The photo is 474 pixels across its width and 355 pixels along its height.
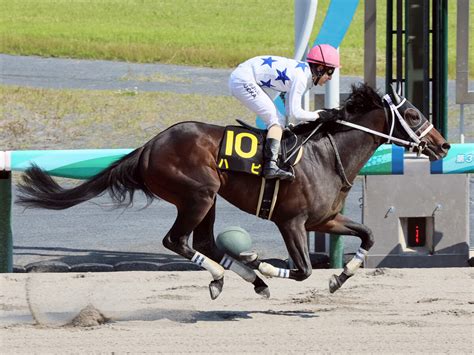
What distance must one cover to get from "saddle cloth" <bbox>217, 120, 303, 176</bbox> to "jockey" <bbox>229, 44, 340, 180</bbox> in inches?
2.7

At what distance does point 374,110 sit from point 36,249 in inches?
155

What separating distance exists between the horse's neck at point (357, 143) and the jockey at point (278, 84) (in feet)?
0.64

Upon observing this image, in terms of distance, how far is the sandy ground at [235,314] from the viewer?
6.70 meters

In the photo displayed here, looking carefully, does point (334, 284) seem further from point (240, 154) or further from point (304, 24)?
point (304, 24)

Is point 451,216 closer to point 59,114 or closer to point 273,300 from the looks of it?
point 273,300

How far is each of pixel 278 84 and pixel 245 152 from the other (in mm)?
540

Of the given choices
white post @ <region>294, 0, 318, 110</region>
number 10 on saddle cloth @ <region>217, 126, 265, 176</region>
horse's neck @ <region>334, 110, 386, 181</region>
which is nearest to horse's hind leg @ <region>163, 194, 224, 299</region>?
number 10 on saddle cloth @ <region>217, 126, 265, 176</region>

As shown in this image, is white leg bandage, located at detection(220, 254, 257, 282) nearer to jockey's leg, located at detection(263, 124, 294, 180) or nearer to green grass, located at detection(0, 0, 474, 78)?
jockey's leg, located at detection(263, 124, 294, 180)

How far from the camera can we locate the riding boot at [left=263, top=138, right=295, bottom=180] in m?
7.62

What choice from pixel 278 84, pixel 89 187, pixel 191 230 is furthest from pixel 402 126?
pixel 89 187

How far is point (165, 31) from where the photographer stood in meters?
27.8

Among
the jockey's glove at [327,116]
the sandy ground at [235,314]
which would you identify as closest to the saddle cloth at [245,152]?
the jockey's glove at [327,116]

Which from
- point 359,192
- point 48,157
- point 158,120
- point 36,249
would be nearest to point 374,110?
point 48,157

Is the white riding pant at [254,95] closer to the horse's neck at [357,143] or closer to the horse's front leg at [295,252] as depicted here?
the horse's neck at [357,143]
